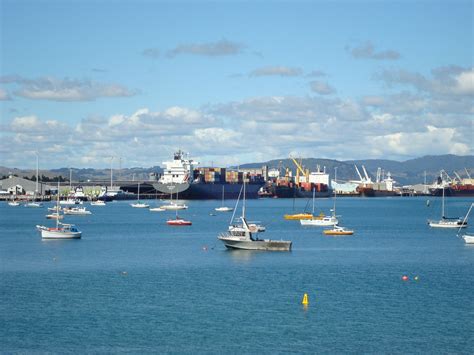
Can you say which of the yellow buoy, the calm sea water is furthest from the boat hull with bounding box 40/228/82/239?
the yellow buoy

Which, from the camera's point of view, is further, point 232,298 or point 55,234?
point 55,234

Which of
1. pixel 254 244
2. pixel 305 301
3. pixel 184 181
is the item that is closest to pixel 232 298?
pixel 305 301

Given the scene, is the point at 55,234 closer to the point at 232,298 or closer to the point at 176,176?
the point at 232,298

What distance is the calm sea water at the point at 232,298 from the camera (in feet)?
101

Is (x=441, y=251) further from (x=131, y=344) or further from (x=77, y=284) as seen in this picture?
(x=131, y=344)

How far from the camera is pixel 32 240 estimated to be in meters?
71.4

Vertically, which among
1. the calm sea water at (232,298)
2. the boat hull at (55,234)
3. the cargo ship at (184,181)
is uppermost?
the cargo ship at (184,181)

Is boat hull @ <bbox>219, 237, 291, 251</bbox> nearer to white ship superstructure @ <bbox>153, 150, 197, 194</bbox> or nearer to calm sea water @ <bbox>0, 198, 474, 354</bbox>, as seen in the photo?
calm sea water @ <bbox>0, 198, 474, 354</bbox>

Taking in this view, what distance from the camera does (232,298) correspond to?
39.3 meters

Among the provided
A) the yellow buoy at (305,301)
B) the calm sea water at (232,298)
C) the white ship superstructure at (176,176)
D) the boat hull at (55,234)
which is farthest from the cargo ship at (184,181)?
the yellow buoy at (305,301)

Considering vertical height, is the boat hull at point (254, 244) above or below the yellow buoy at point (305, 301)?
above

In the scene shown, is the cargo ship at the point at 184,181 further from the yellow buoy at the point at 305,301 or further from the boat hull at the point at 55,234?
the yellow buoy at the point at 305,301

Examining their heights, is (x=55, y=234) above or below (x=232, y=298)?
above

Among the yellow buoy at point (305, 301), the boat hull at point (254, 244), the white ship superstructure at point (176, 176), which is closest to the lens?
the yellow buoy at point (305, 301)
